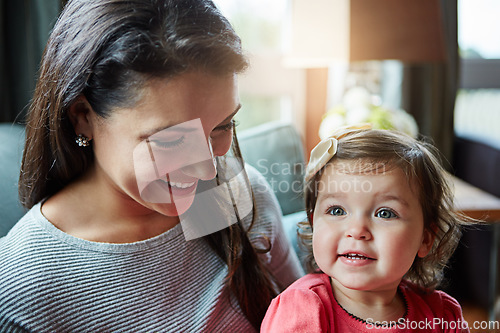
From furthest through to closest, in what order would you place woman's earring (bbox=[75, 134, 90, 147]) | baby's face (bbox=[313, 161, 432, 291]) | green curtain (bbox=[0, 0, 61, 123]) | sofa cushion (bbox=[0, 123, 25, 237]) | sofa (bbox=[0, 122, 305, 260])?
green curtain (bbox=[0, 0, 61, 123]), sofa (bbox=[0, 122, 305, 260]), sofa cushion (bbox=[0, 123, 25, 237]), woman's earring (bbox=[75, 134, 90, 147]), baby's face (bbox=[313, 161, 432, 291])

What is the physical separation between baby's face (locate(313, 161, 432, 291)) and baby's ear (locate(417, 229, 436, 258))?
18 mm

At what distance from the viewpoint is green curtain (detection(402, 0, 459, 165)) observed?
2.42 metres

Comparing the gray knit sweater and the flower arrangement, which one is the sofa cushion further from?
the flower arrangement

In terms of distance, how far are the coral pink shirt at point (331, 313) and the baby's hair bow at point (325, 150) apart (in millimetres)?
180

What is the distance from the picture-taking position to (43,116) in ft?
2.71

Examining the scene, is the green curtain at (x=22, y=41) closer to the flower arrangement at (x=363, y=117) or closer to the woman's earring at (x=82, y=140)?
the woman's earring at (x=82, y=140)

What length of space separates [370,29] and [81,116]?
4.14ft

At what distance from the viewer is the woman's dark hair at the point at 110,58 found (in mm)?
718

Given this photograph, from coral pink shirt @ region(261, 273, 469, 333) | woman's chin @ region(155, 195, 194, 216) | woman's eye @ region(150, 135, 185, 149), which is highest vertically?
woman's eye @ region(150, 135, 185, 149)

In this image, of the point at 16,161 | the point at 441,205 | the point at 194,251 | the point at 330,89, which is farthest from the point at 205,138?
the point at 330,89

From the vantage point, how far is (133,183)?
785 millimetres

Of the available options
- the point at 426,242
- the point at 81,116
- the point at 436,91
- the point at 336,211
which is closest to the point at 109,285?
the point at 81,116

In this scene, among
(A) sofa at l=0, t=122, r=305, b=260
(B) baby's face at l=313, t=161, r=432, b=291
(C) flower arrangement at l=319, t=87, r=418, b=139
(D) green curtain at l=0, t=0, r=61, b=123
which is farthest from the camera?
(C) flower arrangement at l=319, t=87, r=418, b=139

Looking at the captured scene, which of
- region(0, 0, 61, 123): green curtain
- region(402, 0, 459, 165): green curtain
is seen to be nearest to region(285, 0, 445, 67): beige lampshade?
region(402, 0, 459, 165): green curtain
